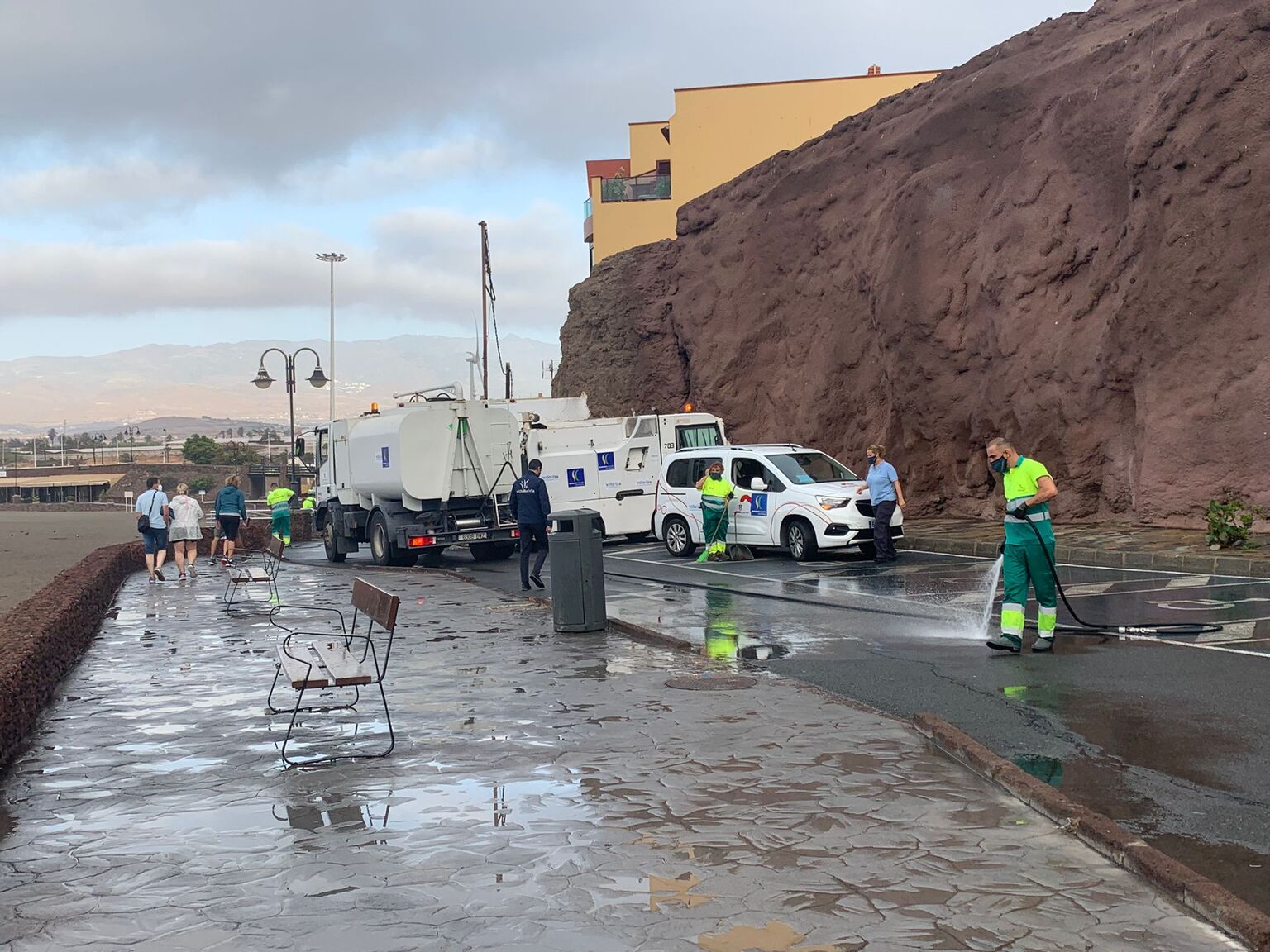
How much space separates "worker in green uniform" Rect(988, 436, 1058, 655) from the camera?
11336 millimetres

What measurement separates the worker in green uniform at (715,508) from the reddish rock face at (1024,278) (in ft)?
22.8

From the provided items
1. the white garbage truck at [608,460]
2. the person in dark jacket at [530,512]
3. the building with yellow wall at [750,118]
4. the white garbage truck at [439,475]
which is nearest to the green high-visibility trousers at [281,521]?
the white garbage truck at [439,475]

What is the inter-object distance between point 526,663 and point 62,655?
4.05 metres

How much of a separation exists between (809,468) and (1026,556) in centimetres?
1133

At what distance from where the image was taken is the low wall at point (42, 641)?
8633mm

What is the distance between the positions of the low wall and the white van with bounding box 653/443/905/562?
932cm

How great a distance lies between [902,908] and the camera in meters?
5.03

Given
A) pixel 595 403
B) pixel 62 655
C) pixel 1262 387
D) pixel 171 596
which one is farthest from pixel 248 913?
pixel 595 403

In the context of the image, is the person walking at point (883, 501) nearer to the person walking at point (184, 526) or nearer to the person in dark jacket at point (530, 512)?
the person in dark jacket at point (530, 512)

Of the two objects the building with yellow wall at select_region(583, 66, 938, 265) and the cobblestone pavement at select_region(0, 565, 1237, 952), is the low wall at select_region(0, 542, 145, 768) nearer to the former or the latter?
the cobblestone pavement at select_region(0, 565, 1237, 952)

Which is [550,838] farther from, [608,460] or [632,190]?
[632,190]

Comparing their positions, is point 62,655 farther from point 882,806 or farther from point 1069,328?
point 1069,328

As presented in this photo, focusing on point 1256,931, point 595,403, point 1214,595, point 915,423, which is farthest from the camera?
point 595,403

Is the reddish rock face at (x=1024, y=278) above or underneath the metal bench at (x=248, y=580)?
above
